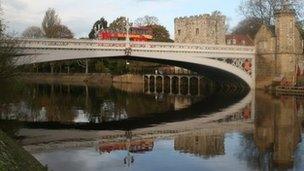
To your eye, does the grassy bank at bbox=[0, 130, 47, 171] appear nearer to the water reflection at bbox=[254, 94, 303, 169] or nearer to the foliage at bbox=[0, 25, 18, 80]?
the water reflection at bbox=[254, 94, 303, 169]

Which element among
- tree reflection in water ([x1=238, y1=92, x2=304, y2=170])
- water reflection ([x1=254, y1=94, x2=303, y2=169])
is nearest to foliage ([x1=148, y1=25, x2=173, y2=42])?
water reflection ([x1=254, y1=94, x2=303, y2=169])

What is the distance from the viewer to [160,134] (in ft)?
68.4

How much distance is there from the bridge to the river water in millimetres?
3181

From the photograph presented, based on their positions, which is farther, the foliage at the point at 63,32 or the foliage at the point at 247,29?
the foliage at the point at 63,32

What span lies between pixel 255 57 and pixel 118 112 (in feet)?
65.0

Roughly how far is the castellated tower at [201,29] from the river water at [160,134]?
27175 millimetres

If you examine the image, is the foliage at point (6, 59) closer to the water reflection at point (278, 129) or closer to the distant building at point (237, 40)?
the water reflection at point (278, 129)

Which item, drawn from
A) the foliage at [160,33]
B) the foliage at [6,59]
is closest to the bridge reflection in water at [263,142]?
Result: the foliage at [6,59]

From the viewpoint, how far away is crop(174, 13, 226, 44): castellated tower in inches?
2410

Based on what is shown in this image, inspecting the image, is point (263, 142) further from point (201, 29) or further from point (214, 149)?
point (201, 29)

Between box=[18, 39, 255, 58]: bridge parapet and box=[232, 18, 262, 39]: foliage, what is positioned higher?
box=[232, 18, 262, 39]: foliage

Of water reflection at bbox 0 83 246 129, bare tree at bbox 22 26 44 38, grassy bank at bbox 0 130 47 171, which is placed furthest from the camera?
bare tree at bbox 22 26 44 38

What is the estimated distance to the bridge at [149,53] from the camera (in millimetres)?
32312

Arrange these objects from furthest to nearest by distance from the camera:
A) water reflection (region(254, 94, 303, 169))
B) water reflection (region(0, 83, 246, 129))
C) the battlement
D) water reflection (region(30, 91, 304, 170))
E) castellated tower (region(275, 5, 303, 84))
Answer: the battlement → castellated tower (region(275, 5, 303, 84)) → water reflection (region(0, 83, 246, 129)) → water reflection (region(254, 94, 303, 169)) → water reflection (region(30, 91, 304, 170))
